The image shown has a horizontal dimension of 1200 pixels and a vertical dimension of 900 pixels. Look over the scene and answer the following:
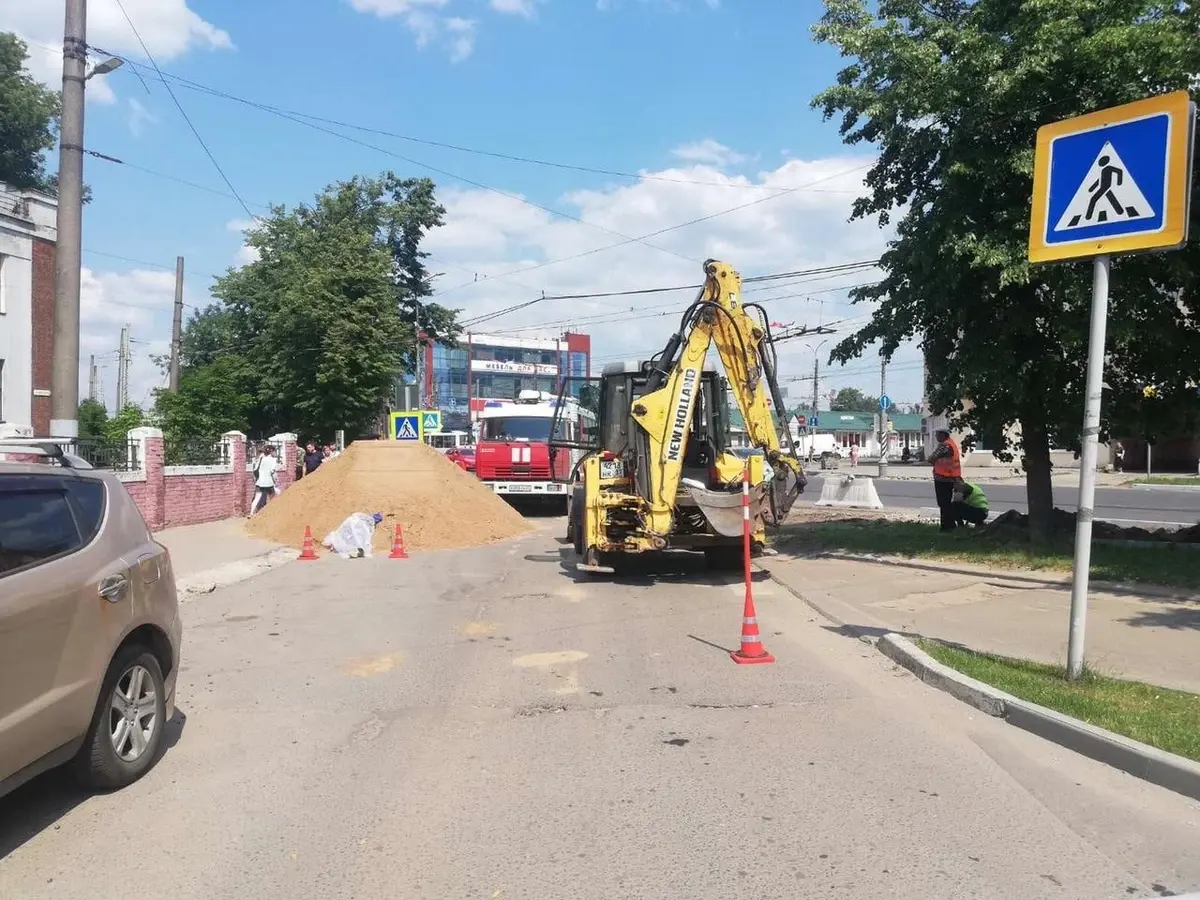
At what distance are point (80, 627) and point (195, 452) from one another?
1834 cm

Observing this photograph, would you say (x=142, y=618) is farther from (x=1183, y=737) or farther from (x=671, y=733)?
(x=1183, y=737)

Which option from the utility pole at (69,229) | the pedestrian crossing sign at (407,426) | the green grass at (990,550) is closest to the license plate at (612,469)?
the green grass at (990,550)

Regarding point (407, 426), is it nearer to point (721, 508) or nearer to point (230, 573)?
point (230, 573)

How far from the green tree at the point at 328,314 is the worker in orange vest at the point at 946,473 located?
19034 mm

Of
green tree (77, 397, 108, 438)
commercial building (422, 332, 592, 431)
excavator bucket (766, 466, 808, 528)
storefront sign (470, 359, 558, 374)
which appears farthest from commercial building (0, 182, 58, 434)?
storefront sign (470, 359, 558, 374)

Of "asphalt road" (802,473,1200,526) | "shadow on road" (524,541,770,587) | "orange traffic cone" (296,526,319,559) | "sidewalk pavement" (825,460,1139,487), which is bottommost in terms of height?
"orange traffic cone" (296,526,319,559)

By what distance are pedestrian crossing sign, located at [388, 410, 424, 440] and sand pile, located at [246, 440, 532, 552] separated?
106 inches

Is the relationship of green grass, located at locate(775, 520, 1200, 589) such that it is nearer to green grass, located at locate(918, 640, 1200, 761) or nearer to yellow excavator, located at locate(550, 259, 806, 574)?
yellow excavator, located at locate(550, 259, 806, 574)

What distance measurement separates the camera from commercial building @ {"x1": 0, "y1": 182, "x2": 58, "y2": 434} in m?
28.1

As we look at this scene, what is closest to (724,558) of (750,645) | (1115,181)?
(750,645)

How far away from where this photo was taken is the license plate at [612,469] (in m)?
12.2

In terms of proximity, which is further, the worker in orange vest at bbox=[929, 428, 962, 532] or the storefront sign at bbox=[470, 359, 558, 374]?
the storefront sign at bbox=[470, 359, 558, 374]

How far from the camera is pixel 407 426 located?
23.7 meters

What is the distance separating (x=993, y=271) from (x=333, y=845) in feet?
34.5
